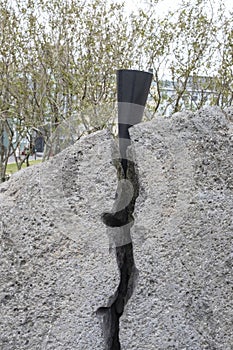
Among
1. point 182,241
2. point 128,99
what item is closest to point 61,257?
point 182,241

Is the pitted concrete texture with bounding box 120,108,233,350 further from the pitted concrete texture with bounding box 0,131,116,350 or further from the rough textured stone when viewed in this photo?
the pitted concrete texture with bounding box 0,131,116,350

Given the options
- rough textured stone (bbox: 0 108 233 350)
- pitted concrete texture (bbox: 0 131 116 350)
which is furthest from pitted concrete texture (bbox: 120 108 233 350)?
pitted concrete texture (bbox: 0 131 116 350)

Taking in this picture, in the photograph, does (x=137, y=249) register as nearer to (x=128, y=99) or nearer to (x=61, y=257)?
(x=61, y=257)

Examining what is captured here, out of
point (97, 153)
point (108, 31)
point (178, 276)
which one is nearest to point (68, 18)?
point (108, 31)

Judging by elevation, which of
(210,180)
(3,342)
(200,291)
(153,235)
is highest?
(210,180)

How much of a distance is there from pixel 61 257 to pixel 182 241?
374mm

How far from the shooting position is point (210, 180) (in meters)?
1.31

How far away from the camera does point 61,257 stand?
1.28 meters

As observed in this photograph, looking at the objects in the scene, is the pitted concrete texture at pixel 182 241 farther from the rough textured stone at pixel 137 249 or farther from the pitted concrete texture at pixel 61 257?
the pitted concrete texture at pixel 61 257

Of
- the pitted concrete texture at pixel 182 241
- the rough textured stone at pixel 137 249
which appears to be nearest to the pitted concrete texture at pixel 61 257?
the rough textured stone at pixel 137 249

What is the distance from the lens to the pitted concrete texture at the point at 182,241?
1253mm

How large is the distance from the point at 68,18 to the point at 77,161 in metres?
3.28

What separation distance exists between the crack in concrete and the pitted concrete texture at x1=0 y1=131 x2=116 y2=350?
37 millimetres

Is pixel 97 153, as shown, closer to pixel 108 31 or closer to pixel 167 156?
pixel 167 156
